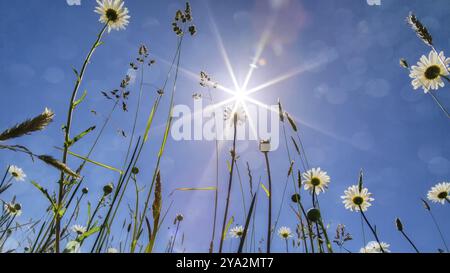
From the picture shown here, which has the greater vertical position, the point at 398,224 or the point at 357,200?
the point at 357,200

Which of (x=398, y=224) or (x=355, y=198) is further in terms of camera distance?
(x=355, y=198)

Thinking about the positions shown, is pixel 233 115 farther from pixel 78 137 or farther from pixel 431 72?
pixel 431 72

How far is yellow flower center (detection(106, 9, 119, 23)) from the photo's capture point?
8.80ft

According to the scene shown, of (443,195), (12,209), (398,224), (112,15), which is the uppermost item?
(443,195)

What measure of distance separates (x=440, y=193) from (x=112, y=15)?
17.1 ft

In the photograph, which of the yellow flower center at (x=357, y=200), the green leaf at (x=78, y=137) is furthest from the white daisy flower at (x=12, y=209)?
the yellow flower center at (x=357, y=200)

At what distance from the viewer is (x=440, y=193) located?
16.3ft

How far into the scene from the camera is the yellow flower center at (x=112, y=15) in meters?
2.68

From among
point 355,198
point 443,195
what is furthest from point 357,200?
point 443,195

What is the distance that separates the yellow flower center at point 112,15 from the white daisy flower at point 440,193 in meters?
5.10
